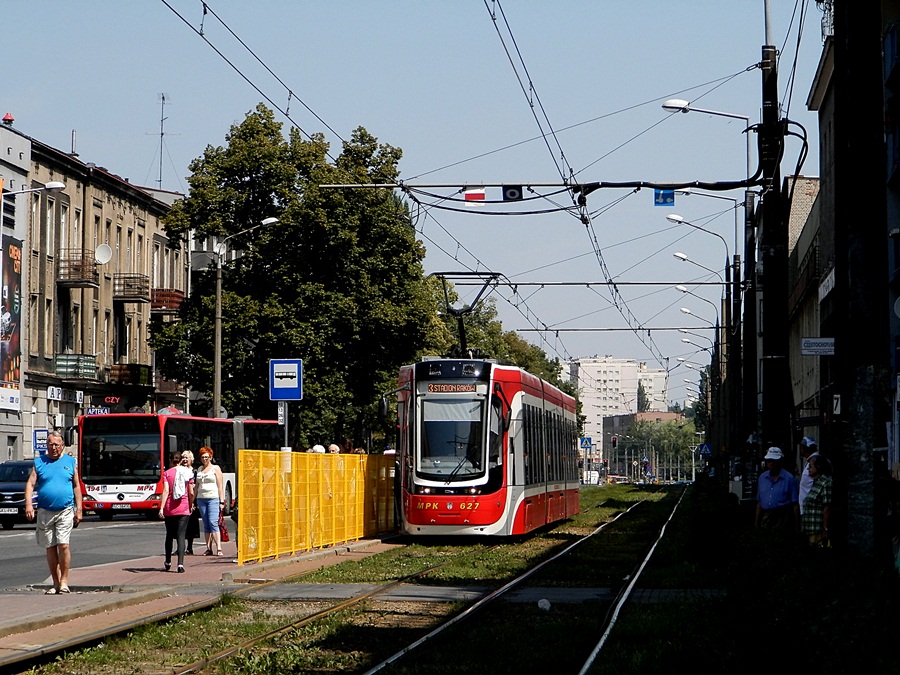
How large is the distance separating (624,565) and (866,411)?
430 inches

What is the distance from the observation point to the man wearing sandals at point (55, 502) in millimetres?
16250

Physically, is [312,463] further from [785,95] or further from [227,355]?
[227,355]

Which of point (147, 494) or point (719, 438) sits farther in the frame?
point (719, 438)

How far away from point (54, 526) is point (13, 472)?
2225 centimetres

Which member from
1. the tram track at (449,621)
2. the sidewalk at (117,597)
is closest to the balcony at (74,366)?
the sidewalk at (117,597)

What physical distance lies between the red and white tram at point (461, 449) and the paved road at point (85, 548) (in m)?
3.86

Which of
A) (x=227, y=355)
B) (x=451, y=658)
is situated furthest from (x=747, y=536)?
(x=227, y=355)

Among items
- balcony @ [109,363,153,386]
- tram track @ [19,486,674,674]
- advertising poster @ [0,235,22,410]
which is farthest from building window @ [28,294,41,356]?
tram track @ [19,486,674,674]

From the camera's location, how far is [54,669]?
1114 cm

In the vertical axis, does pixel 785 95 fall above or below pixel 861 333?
above

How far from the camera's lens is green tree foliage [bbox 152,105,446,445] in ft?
164

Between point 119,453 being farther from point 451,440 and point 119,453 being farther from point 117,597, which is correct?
point 117,597

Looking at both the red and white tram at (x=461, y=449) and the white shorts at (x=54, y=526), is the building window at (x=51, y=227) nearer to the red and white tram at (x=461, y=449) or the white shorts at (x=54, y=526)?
the red and white tram at (x=461, y=449)

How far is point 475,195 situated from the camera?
24.6 metres
